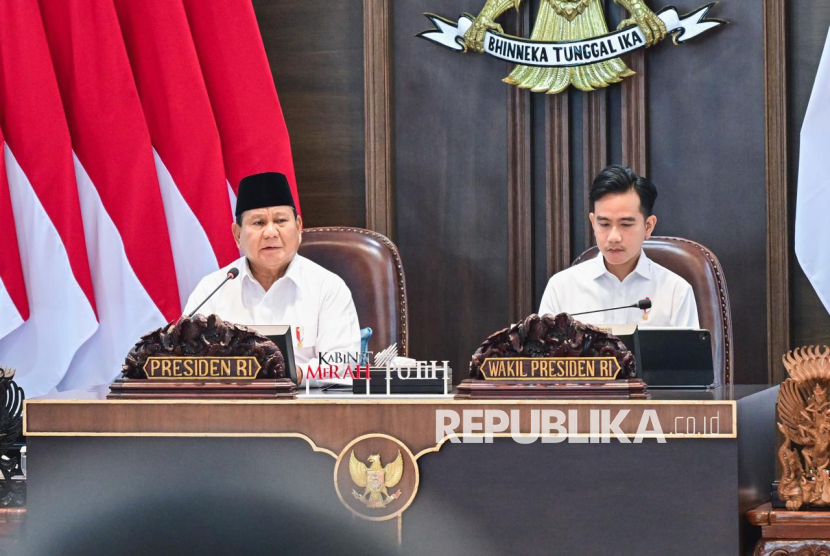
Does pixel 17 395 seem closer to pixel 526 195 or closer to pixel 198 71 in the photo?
pixel 198 71

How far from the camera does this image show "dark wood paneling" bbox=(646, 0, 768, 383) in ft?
11.8

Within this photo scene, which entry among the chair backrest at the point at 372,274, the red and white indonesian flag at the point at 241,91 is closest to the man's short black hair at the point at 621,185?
the chair backrest at the point at 372,274

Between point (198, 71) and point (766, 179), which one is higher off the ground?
point (198, 71)

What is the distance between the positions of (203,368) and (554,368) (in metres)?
0.73

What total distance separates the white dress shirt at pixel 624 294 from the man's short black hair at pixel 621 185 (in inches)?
7.7

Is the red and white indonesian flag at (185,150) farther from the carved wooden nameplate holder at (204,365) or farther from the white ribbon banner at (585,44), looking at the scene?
the carved wooden nameplate holder at (204,365)

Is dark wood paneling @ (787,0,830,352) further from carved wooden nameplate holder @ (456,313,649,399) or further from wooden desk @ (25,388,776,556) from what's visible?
carved wooden nameplate holder @ (456,313,649,399)

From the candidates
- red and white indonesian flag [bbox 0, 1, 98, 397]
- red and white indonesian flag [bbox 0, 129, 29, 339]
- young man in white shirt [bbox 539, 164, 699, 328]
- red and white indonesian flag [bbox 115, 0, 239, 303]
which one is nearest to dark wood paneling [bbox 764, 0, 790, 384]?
young man in white shirt [bbox 539, 164, 699, 328]

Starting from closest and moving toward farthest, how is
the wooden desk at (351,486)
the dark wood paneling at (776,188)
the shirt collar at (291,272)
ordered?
the wooden desk at (351,486), the shirt collar at (291,272), the dark wood paneling at (776,188)

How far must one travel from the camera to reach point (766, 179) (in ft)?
11.8

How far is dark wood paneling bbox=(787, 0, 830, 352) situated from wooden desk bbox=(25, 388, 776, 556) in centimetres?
156

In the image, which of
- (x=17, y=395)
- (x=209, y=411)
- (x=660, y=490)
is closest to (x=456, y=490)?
(x=660, y=490)

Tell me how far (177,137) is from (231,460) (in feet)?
5.93

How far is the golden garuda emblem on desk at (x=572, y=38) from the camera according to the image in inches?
142
